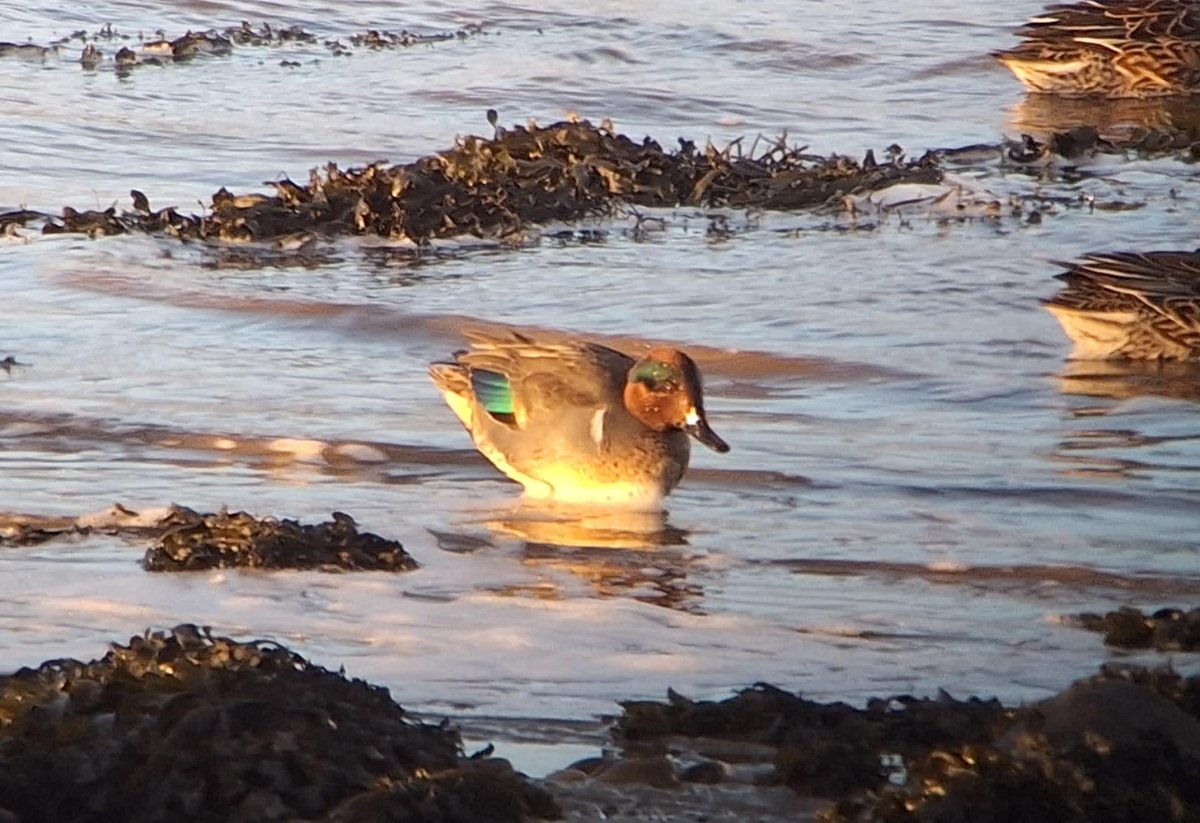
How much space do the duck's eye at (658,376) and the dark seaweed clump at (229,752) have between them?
305 centimetres

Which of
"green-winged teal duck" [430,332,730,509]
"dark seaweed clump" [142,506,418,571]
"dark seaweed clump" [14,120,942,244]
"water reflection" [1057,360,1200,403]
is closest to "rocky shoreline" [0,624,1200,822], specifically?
"dark seaweed clump" [142,506,418,571]

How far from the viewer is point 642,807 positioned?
4102mm

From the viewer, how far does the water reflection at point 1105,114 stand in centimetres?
1538

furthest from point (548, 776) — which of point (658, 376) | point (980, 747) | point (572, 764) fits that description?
point (658, 376)

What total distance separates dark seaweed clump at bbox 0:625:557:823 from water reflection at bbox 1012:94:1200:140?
11.4 m

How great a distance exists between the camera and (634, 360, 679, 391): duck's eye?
7.30 m

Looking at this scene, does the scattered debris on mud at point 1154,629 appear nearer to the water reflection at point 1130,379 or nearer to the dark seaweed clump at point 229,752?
the dark seaweed clump at point 229,752

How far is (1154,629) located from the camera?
534cm

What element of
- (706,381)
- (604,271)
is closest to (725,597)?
(706,381)

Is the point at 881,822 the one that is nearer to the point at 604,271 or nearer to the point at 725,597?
the point at 725,597

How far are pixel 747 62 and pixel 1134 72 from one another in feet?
9.96

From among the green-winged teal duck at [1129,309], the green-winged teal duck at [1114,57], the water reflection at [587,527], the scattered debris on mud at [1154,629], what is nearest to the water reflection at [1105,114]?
the green-winged teal duck at [1114,57]

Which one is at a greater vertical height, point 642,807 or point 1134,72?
point 1134,72

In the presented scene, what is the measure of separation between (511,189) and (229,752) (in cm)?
850
